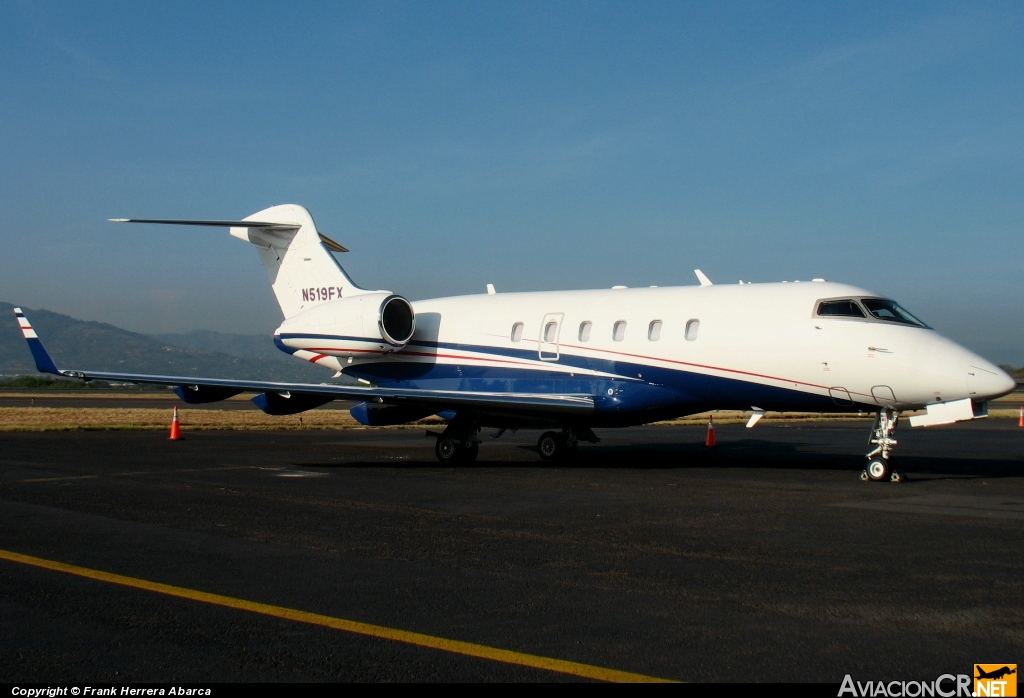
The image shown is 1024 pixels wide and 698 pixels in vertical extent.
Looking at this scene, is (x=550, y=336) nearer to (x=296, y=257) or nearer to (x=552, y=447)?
(x=552, y=447)

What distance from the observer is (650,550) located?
27.9 ft

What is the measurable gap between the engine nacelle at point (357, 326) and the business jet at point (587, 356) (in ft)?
0.11

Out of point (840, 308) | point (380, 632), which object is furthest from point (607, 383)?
point (380, 632)

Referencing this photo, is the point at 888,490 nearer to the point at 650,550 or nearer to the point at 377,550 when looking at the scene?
the point at 650,550

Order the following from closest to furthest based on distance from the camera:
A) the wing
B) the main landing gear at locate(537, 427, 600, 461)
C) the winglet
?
the wing
the winglet
the main landing gear at locate(537, 427, 600, 461)

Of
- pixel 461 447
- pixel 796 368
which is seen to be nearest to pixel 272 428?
pixel 461 447

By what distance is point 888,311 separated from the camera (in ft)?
47.3

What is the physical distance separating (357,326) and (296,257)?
10.3ft

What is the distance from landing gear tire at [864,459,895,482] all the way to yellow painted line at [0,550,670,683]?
10388 mm

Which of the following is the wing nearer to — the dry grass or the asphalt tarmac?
the asphalt tarmac

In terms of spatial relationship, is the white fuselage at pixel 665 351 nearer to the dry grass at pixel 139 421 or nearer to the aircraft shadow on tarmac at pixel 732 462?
the aircraft shadow on tarmac at pixel 732 462

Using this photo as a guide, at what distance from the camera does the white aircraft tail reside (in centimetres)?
2109

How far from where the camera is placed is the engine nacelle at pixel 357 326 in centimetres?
1923

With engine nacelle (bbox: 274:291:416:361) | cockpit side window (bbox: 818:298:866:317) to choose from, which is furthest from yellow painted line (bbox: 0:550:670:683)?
engine nacelle (bbox: 274:291:416:361)
